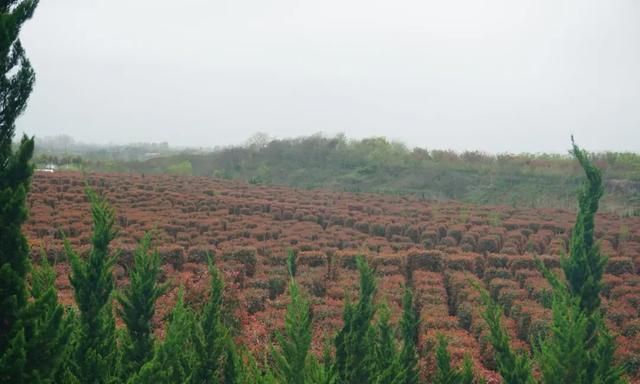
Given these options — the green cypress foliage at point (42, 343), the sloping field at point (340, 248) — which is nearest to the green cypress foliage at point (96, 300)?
the sloping field at point (340, 248)

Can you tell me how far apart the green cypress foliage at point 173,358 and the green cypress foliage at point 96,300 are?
0.70 meters

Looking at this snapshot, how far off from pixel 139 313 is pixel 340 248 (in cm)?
1060

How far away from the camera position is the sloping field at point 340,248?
1052cm

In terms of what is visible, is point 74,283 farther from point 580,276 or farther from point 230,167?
point 230,167

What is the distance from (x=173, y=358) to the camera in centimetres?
556

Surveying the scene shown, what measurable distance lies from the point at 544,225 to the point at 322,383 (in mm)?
18946

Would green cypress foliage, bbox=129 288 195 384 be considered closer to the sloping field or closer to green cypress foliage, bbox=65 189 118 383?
green cypress foliage, bbox=65 189 118 383

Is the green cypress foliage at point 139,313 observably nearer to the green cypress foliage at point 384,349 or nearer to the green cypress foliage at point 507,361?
the green cypress foliage at point 384,349

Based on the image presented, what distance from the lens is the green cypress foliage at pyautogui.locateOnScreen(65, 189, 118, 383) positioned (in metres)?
5.96

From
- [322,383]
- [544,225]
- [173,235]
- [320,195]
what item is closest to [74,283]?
[322,383]

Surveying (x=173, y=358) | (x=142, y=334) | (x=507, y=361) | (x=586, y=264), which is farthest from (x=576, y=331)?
(x=142, y=334)

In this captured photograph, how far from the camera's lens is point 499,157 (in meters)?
41.1

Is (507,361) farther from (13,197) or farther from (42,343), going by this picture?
(13,197)

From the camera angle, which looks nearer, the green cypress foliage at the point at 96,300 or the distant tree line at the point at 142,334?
the distant tree line at the point at 142,334
